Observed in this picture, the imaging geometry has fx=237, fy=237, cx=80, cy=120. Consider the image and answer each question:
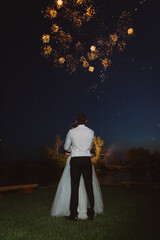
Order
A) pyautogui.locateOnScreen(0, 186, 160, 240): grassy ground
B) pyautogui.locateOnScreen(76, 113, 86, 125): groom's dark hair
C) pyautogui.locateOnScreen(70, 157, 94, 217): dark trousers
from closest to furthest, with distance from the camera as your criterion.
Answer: pyautogui.locateOnScreen(0, 186, 160, 240): grassy ground, pyautogui.locateOnScreen(70, 157, 94, 217): dark trousers, pyautogui.locateOnScreen(76, 113, 86, 125): groom's dark hair

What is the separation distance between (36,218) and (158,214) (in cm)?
312

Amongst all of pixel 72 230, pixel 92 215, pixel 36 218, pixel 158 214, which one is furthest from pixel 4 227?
pixel 158 214

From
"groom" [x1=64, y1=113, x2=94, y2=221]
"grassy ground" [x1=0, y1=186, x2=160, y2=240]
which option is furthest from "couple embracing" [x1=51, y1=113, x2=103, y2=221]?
"grassy ground" [x1=0, y1=186, x2=160, y2=240]

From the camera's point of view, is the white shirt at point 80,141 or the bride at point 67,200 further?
the bride at point 67,200

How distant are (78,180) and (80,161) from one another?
447mm

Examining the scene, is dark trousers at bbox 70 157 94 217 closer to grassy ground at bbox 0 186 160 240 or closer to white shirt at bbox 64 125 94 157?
white shirt at bbox 64 125 94 157

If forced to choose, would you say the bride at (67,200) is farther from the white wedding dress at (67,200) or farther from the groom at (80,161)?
the groom at (80,161)

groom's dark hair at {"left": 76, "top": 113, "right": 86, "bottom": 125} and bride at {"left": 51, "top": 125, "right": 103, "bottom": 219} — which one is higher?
groom's dark hair at {"left": 76, "top": 113, "right": 86, "bottom": 125}

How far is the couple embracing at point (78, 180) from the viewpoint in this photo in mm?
5387

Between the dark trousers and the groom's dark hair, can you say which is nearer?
the dark trousers

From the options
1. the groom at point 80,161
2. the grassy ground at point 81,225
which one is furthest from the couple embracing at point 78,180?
the grassy ground at point 81,225

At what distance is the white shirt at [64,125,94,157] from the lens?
5.45 metres

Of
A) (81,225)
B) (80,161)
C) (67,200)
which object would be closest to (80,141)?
(80,161)

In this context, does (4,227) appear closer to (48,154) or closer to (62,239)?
(62,239)
